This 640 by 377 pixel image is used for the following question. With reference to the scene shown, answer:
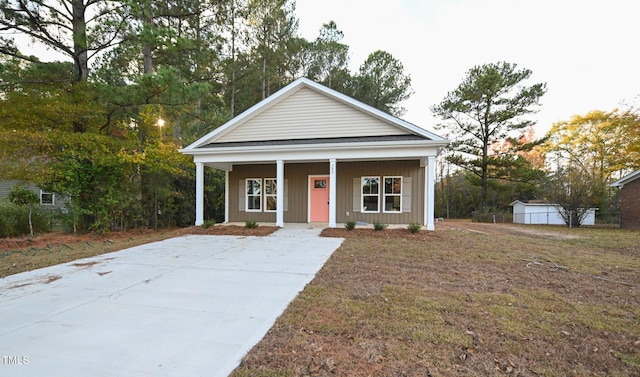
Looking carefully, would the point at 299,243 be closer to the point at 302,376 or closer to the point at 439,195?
the point at 302,376

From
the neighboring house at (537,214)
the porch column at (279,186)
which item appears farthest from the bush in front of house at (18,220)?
the neighboring house at (537,214)

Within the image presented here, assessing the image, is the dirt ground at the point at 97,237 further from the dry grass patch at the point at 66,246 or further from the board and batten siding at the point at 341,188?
the board and batten siding at the point at 341,188

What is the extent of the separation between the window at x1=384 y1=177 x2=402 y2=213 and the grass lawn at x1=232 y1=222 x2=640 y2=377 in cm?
509

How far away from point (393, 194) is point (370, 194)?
35.7 inches

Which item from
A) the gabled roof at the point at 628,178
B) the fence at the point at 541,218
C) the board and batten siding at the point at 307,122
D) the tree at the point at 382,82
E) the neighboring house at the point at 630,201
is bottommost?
the fence at the point at 541,218

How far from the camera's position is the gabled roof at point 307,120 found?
10.4 meters

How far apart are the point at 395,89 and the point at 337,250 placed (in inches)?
777

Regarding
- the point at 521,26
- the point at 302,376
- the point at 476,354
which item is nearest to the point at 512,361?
the point at 476,354

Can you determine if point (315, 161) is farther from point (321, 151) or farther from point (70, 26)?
point (70, 26)

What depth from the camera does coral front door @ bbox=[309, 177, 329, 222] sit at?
11.6m

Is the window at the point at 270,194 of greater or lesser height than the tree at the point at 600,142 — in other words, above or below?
below

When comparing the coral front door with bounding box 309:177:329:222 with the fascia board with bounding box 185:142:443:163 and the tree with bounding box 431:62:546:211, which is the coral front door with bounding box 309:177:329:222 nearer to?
the fascia board with bounding box 185:142:443:163

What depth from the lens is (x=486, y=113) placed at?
23.1 m

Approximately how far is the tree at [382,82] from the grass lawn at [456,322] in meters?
19.2
